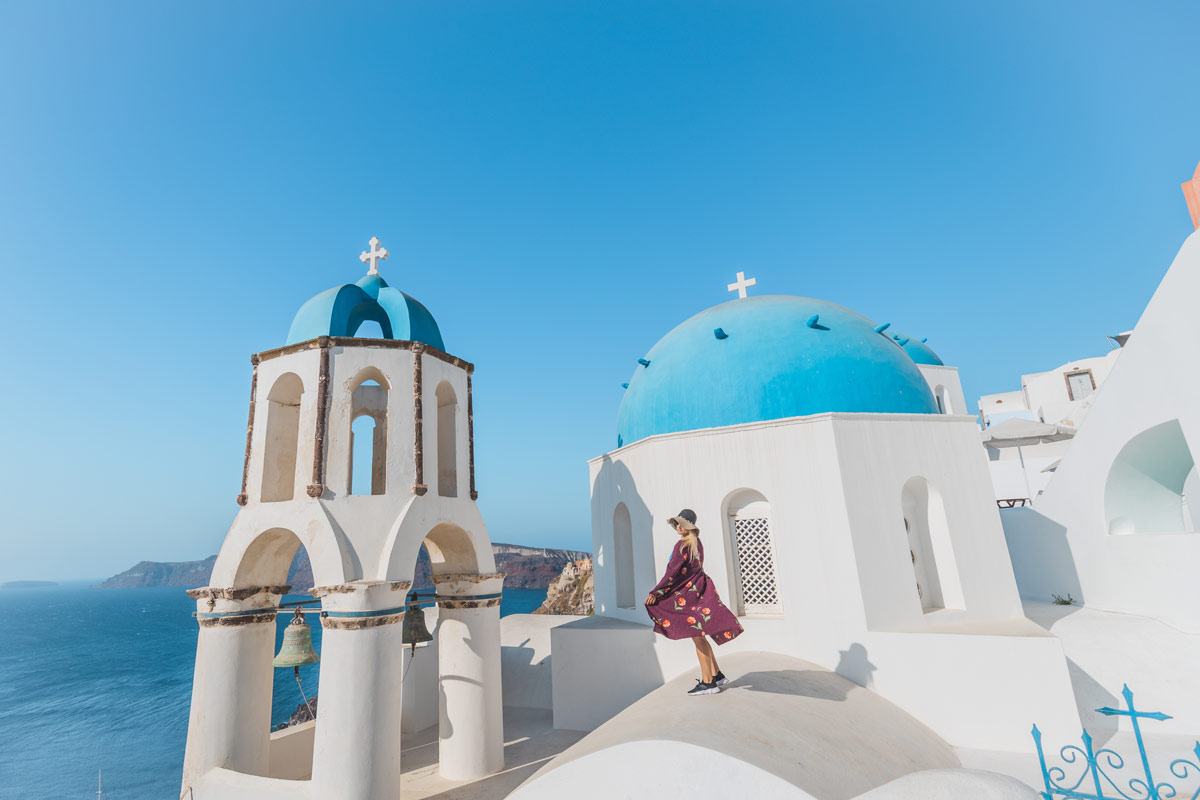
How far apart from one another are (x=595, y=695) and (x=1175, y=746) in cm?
771

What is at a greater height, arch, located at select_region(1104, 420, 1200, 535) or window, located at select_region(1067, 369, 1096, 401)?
window, located at select_region(1067, 369, 1096, 401)

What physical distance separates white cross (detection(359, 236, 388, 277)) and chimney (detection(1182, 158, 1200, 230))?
480 inches

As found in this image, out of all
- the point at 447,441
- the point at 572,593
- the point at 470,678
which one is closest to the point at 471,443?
the point at 447,441

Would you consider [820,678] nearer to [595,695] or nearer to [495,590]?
[595,695]

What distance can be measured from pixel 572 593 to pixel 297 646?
38192 millimetres

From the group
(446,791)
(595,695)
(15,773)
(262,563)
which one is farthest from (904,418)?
(15,773)

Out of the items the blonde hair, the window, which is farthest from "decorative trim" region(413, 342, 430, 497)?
the window

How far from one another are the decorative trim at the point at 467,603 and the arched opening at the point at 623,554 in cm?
296

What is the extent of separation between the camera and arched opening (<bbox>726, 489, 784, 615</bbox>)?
9.09 meters

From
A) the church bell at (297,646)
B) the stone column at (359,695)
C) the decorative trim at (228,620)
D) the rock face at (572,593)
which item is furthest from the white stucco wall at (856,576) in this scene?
the rock face at (572,593)

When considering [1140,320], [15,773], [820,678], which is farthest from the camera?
[15,773]

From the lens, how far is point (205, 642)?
7617mm

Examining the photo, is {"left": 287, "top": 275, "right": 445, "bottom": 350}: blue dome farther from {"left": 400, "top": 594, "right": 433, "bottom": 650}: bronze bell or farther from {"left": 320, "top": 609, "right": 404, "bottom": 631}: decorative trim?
{"left": 400, "top": 594, "right": 433, "bottom": 650}: bronze bell

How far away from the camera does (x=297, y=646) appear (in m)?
7.75
